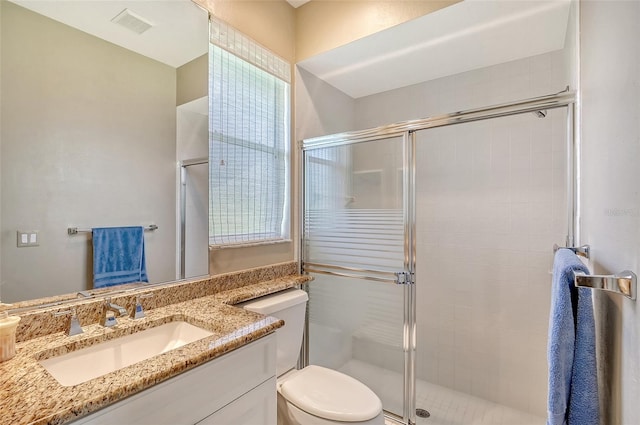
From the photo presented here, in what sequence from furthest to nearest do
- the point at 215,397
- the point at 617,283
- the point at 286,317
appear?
the point at 286,317
the point at 215,397
the point at 617,283

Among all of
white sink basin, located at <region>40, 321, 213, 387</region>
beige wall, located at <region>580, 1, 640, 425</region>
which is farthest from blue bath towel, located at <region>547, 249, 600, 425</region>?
white sink basin, located at <region>40, 321, 213, 387</region>

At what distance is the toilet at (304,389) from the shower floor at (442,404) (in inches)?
20.7

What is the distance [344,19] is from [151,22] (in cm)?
114

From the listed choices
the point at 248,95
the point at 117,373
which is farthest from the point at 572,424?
the point at 248,95

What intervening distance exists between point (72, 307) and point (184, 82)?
42.5 inches

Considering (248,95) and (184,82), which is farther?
(248,95)

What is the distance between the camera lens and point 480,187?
2217 millimetres

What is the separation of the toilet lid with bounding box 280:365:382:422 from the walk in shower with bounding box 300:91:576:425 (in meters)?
0.48

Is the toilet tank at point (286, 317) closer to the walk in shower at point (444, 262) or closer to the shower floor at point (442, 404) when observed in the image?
the walk in shower at point (444, 262)

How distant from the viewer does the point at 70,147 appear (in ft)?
3.73

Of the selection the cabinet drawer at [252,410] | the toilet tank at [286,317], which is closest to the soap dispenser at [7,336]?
the cabinet drawer at [252,410]

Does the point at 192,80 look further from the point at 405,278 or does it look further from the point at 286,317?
the point at 405,278

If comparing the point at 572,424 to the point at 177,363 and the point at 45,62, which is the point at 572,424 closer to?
the point at 177,363

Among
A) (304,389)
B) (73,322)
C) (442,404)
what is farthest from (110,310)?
(442,404)
